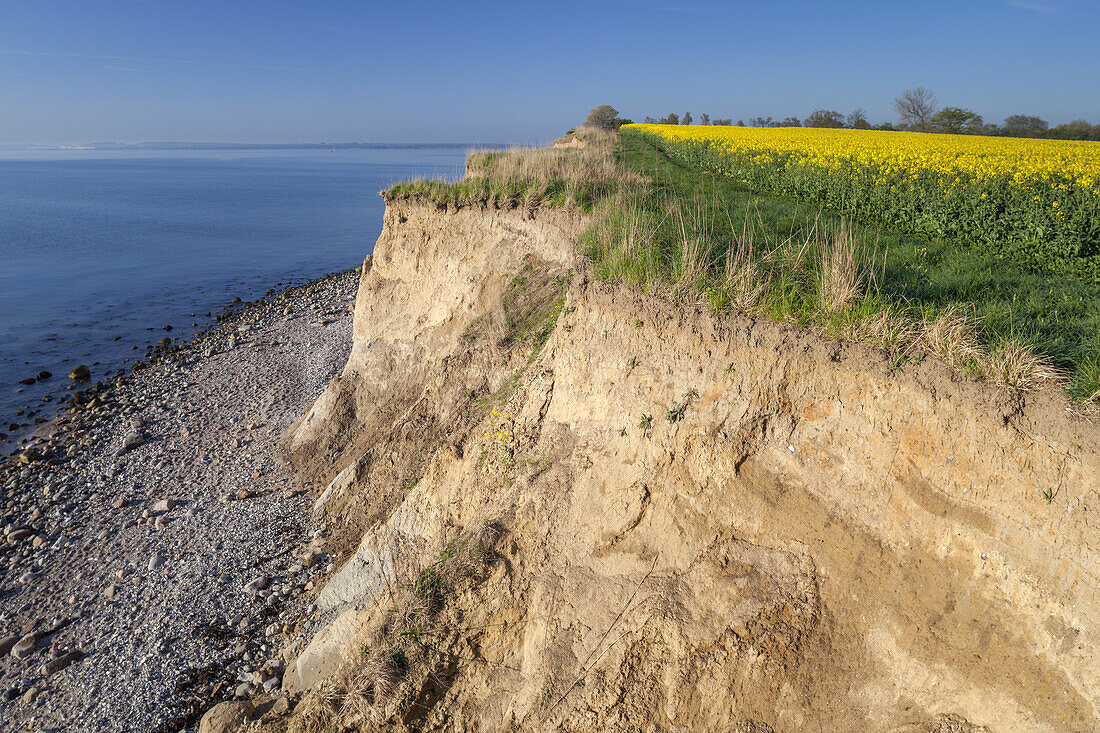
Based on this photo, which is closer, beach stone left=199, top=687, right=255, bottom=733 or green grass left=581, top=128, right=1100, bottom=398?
green grass left=581, top=128, right=1100, bottom=398

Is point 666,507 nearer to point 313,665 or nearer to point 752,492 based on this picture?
point 752,492

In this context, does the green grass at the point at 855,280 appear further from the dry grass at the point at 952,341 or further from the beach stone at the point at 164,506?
the beach stone at the point at 164,506

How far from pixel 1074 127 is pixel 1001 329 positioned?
4921 cm

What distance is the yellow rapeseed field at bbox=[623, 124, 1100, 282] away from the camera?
35.1 feet

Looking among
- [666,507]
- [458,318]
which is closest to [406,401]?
[458,318]

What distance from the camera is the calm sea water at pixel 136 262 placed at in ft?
76.3

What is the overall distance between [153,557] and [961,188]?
1927cm

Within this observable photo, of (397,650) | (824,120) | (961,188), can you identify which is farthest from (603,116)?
(397,650)

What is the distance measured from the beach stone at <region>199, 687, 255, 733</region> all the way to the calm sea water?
11445mm

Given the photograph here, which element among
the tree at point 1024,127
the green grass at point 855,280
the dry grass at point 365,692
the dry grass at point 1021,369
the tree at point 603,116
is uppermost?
the tree at point 603,116

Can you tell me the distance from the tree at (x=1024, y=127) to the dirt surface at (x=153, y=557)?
4734 cm

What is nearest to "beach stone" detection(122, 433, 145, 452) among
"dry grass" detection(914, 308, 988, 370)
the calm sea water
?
the calm sea water

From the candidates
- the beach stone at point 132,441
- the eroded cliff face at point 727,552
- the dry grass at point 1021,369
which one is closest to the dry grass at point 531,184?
the eroded cliff face at point 727,552

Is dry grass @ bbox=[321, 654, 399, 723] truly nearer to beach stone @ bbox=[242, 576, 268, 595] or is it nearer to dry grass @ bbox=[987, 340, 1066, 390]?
beach stone @ bbox=[242, 576, 268, 595]
